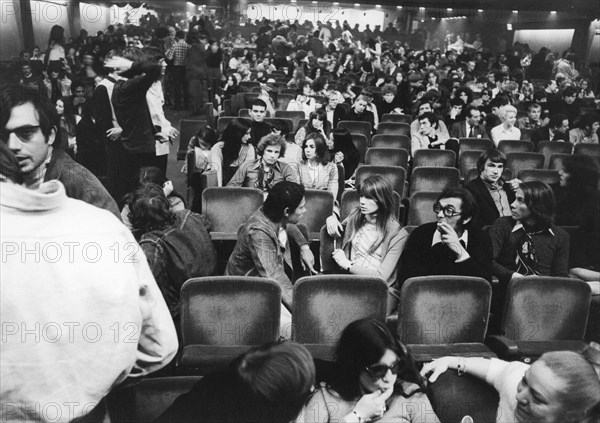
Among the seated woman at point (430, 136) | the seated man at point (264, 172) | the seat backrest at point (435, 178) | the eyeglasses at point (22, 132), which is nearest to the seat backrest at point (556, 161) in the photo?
the seated woman at point (430, 136)

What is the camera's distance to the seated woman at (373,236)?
9.64 feet

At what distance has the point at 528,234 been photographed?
307 centimetres

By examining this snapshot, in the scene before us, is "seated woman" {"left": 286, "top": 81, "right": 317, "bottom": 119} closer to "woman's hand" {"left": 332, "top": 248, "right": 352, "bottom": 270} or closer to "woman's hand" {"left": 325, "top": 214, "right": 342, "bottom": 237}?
"woman's hand" {"left": 325, "top": 214, "right": 342, "bottom": 237}

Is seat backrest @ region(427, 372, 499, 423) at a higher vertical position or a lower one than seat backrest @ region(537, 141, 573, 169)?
lower

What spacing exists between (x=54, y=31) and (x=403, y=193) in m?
2.92

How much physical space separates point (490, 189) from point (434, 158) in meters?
1.39

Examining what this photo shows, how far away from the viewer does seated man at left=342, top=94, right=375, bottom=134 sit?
6730 mm

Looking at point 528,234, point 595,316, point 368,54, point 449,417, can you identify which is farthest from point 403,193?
point 368,54

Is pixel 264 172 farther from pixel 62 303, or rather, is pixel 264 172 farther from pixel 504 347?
pixel 62 303

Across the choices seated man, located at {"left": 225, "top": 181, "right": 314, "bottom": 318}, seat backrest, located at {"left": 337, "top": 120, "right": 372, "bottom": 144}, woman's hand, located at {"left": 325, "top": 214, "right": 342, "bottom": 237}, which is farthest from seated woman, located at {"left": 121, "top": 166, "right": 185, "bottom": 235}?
seat backrest, located at {"left": 337, "top": 120, "right": 372, "bottom": 144}

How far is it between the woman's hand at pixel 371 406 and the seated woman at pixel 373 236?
3.80 feet

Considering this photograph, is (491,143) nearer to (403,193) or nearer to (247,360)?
(403,193)

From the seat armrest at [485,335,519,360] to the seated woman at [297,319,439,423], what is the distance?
64 cm

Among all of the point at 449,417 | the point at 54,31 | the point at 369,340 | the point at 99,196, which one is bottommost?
the point at 449,417
